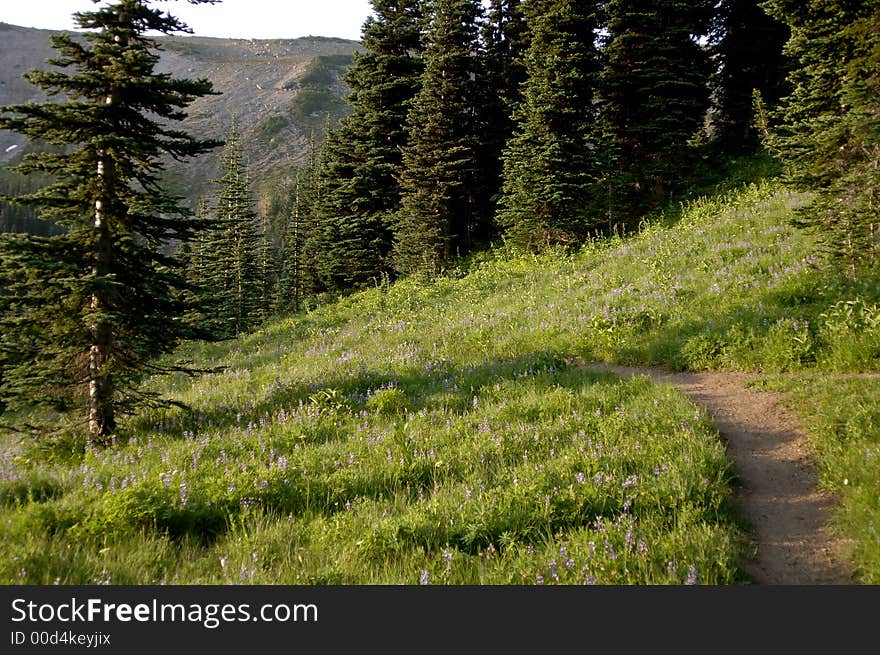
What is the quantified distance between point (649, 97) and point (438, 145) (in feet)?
36.1

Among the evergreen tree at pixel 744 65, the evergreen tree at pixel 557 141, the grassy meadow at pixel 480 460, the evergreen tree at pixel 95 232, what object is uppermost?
the evergreen tree at pixel 744 65

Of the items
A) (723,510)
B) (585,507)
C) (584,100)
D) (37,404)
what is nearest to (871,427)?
(723,510)

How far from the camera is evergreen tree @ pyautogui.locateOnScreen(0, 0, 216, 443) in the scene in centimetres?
680

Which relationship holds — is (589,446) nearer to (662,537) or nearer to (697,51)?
(662,537)

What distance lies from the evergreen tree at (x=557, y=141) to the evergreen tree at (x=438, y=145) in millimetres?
4075

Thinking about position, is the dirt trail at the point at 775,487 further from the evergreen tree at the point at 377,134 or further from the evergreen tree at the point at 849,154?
the evergreen tree at the point at 377,134

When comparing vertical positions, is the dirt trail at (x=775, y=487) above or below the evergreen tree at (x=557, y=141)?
below

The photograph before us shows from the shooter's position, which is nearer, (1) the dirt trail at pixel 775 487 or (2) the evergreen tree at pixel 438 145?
(1) the dirt trail at pixel 775 487

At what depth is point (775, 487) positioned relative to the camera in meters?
4.77

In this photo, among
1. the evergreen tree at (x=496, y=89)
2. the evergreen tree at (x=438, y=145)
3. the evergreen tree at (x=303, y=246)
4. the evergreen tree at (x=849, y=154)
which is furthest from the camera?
the evergreen tree at (x=303, y=246)

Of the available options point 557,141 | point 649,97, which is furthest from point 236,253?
point 649,97

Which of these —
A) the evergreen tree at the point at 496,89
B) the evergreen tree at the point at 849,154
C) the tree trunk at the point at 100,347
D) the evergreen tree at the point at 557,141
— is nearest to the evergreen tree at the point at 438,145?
the evergreen tree at the point at 496,89

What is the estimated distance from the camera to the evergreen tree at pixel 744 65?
27.0 meters
